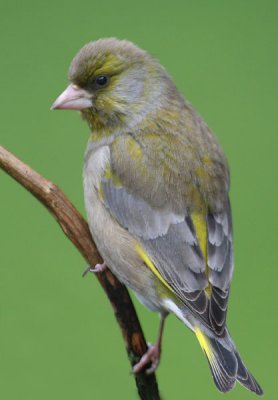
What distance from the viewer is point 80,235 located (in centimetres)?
302

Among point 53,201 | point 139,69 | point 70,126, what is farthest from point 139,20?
point 53,201

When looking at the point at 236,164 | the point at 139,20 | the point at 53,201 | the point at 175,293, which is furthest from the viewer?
the point at 139,20

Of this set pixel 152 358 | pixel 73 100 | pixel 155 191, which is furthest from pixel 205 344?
pixel 73 100

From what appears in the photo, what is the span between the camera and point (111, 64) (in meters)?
3.65

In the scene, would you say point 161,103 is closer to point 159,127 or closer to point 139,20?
point 159,127

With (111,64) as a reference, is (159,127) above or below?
below

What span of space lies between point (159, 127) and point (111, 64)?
26cm

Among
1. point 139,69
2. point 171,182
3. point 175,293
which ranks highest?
point 139,69

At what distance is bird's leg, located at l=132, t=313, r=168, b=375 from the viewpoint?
9.46 ft

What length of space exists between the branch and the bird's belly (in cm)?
35

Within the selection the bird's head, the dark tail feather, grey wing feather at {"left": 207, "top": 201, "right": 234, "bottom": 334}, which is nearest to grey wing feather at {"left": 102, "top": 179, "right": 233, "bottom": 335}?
grey wing feather at {"left": 207, "top": 201, "right": 234, "bottom": 334}

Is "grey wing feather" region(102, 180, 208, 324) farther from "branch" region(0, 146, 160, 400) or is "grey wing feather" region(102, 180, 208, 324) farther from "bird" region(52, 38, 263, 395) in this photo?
"branch" region(0, 146, 160, 400)

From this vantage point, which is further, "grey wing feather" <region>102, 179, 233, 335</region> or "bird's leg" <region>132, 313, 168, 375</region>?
"grey wing feather" <region>102, 179, 233, 335</region>

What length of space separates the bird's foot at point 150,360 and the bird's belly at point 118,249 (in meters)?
0.24
